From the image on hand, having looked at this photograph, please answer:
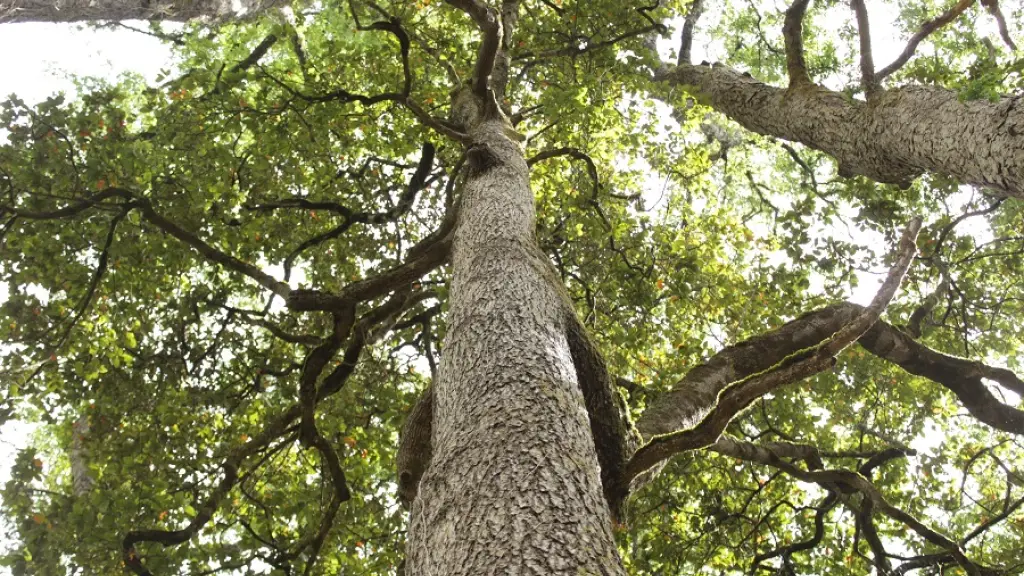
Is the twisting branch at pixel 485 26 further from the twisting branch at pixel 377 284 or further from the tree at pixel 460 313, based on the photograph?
the twisting branch at pixel 377 284

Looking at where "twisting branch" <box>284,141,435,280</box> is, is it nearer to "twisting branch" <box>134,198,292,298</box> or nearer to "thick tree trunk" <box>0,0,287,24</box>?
"twisting branch" <box>134,198,292,298</box>

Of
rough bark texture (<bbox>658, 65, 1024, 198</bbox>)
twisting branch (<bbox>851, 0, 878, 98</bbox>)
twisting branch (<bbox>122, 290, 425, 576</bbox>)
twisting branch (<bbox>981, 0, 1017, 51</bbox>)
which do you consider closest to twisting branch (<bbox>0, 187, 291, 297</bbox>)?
twisting branch (<bbox>122, 290, 425, 576</bbox>)

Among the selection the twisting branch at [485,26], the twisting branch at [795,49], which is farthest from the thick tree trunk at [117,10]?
the twisting branch at [795,49]

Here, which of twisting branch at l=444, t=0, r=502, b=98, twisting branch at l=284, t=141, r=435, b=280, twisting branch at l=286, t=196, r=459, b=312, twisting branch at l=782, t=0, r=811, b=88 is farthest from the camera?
twisting branch at l=284, t=141, r=435, b=280

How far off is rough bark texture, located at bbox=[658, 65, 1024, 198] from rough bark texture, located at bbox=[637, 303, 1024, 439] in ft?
3.98

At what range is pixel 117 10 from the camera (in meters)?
10.2

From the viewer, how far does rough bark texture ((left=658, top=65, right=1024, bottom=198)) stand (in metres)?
4.08

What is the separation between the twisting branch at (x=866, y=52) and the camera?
224 inches

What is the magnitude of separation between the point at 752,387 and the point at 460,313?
1.52 metres

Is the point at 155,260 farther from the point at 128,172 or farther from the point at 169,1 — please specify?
the point at 169,1

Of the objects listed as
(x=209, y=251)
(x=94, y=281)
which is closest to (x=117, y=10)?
(x=94, y=281)

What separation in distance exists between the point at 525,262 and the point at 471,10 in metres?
2.88

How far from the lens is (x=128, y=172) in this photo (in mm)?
7250

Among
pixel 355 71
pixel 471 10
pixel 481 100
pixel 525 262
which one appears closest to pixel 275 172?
pixel 355 71
